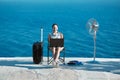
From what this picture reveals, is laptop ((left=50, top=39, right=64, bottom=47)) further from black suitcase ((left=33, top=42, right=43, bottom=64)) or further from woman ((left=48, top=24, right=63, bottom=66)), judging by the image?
black suitcase ((left=33, top=42, right=43, bottom=64))

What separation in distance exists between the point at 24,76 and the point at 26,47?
9224 millimetres

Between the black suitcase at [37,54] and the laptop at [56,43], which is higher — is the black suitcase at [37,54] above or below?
below

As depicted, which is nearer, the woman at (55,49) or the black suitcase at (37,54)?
the woman at (55,49)

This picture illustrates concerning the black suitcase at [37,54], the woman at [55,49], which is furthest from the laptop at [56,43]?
the black suitcase at [37,54]

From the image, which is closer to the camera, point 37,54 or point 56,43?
point 56,43

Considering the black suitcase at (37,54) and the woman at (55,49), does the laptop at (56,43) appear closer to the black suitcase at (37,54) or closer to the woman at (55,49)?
the woman at (55,49)

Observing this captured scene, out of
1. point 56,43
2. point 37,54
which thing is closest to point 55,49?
point 56,43

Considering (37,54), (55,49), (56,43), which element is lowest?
(37,54)

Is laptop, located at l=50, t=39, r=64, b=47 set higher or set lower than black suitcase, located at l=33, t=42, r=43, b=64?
higher

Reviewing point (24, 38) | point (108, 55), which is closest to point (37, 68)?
point (108, 55)

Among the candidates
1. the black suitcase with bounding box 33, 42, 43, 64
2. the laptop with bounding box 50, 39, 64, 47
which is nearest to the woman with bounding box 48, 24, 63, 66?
the laptop with bounding box 50, 39, 64, 47

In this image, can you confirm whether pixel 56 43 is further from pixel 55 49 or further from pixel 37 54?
pixel 37 54

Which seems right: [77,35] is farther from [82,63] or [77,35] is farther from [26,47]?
[82,63]

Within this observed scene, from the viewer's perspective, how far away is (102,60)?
9.12 meters
